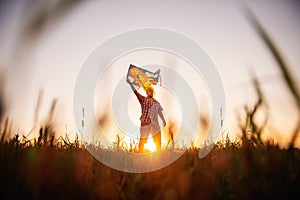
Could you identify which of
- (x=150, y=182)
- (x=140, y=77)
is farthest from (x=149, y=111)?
(x=150, y=182)

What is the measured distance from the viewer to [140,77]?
26.6 ft

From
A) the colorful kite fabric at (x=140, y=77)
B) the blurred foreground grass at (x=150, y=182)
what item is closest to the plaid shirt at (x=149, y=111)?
the colorful kite fabric at (x=140, y=77)

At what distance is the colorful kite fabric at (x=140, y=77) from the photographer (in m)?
7.92

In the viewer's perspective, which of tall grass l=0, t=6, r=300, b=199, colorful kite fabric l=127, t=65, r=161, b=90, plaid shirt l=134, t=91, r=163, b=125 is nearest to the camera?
tall grass l=0, t=6, r=300, b=199

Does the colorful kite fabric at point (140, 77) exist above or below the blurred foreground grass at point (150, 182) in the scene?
above

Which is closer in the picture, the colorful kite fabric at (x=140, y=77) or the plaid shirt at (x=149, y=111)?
the colorful kite fabric at (x=140, y=77)

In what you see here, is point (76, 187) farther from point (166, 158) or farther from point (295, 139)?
point (166, 158)

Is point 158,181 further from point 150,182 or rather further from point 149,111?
point 149,111

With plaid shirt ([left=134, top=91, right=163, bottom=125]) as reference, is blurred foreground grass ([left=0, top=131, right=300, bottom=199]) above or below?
below

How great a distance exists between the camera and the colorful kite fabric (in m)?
7.92

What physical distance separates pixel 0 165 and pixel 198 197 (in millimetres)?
1174

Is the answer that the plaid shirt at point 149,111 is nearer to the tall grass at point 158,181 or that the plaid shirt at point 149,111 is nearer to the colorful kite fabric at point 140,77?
the colorful kite fabric at point 140,77

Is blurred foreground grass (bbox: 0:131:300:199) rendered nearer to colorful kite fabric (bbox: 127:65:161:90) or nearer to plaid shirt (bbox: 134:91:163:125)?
colorful kite fabric (bbox: 127:65:161:90)

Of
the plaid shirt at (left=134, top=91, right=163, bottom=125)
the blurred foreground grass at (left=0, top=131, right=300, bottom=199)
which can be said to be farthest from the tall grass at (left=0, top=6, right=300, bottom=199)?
the plaid shirt at (left=134, top=91, right=163, bottom=125)
